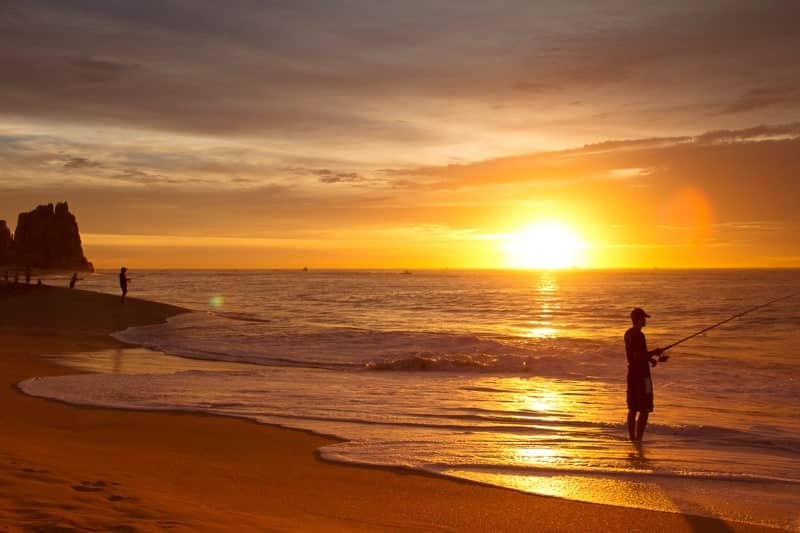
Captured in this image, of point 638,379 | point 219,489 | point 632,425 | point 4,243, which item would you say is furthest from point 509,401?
point 4,243

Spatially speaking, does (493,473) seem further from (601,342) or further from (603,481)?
(601,342)

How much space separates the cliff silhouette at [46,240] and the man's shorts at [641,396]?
143 m

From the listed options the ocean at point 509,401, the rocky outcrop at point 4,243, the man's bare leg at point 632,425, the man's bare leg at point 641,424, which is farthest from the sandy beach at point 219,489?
the rocky outcrop at point 4,243

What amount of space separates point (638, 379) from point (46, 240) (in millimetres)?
148419

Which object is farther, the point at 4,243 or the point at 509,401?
the point at 4,243

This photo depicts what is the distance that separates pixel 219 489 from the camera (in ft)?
22.3

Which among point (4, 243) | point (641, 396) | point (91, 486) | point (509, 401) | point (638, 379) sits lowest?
point (509, 401)

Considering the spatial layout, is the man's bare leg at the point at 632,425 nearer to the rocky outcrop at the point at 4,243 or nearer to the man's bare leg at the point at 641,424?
the man's bare leg at the point at 641,424

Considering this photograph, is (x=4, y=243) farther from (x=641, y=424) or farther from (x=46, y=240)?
(x=641, y=424)

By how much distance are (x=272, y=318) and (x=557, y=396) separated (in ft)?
83.3

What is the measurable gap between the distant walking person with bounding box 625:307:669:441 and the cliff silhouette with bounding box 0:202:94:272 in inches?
5639

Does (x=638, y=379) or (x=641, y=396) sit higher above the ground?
(x=638, y=379)

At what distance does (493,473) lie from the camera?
777 centimetres

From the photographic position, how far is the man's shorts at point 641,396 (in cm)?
962
